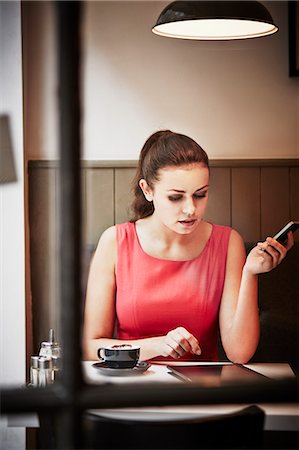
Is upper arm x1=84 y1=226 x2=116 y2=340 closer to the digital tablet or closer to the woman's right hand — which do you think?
the woman's right hand

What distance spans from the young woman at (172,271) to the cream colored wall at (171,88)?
0.48 meters

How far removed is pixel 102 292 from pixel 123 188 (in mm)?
637

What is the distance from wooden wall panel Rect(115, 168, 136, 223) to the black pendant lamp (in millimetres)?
638

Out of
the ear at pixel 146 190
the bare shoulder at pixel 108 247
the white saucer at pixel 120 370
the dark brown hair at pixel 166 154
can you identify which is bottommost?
the white saucer at pixel 120 370

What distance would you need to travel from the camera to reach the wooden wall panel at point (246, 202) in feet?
9.56

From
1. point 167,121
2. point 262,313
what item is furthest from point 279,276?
point 167,121

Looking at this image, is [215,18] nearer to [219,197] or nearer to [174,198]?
[174,198]

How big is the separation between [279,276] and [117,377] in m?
1.09

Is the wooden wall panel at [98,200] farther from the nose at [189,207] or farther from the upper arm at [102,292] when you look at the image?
the nose at [189,207]

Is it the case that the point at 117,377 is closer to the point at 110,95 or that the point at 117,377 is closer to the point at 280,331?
the point at 280,331

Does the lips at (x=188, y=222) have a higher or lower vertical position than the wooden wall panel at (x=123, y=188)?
lower

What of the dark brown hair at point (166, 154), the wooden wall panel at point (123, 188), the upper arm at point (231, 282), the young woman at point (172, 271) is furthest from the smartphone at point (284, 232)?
the wooden wall panel at point (123, 188)

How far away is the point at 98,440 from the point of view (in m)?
1.27

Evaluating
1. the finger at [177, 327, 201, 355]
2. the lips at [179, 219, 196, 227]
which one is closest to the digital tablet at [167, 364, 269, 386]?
the finger at [177, 327, 201, 355]
